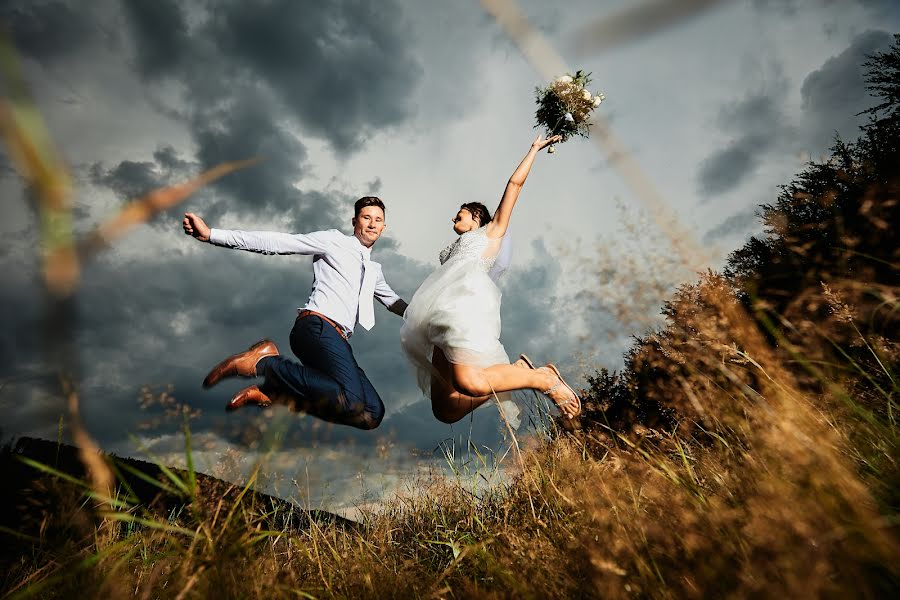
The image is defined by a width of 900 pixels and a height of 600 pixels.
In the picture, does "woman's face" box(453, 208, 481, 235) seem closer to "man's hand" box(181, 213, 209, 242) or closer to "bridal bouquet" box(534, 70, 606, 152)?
"bridal bouquet" box(534, 70, 606, 152)

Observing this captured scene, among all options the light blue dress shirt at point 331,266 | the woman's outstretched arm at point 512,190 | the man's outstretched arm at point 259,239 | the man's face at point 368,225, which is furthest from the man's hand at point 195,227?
the woman's outstretched arm at point 512,190

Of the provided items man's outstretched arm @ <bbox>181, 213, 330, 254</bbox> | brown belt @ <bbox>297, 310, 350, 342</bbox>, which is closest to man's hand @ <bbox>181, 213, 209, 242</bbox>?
man's outstretched arm @ <bbox>181, 213, 330, 254</bbox>

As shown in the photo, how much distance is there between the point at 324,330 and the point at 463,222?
181 cm

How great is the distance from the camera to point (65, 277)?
1.45 ft

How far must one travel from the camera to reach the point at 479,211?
502 cm

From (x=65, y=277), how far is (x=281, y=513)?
137 inches

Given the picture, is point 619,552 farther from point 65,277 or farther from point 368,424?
point 368,424

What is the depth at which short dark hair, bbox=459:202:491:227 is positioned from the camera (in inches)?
196

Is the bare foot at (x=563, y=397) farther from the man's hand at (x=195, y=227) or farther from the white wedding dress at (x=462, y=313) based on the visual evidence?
the man's hand at (x=195, y=227)

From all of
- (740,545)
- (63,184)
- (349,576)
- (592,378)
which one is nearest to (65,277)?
(63,184)

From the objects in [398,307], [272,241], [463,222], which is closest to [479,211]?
[463,222]

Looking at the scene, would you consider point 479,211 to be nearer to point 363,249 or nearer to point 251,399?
point 363,249

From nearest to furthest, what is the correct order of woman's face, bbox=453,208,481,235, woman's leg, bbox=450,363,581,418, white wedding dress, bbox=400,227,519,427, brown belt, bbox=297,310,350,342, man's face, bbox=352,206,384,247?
woman's leg, bbox=450,363,581,418 → white wedding dress, bbox=400,227,519,427 → brown belt, bbox=297,310,350,342 → woman's face, bbox=453,208,481,235 → man's face, bbox=352,206,384,247

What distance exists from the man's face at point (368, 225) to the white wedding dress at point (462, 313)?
1.05 meters
